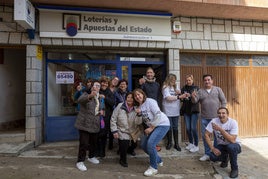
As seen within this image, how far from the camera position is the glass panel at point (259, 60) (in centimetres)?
659

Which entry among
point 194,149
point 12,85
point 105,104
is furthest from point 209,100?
point 12,85

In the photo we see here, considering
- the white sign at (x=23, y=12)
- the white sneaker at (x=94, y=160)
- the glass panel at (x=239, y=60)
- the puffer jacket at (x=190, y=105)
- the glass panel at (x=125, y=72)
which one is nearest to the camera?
the white sneaker at (x=94, y=160)

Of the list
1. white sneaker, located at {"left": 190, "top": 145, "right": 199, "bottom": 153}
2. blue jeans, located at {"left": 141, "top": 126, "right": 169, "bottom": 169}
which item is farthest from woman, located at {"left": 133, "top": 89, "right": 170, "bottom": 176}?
white sneaker, located at {"left": 190, "top": 145, "right": 199, "bottom": 153}

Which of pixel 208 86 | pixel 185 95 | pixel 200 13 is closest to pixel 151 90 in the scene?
pixel 185 95

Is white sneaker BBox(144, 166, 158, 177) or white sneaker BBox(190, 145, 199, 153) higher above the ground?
white sneaker BBox(190, 145, 199, 153)

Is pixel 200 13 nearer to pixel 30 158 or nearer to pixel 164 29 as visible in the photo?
pixel 164 29

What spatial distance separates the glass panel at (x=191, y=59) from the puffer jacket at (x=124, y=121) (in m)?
2.86

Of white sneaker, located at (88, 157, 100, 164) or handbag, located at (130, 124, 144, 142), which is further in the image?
white sneaker, located at (88, 157, 100, 164)

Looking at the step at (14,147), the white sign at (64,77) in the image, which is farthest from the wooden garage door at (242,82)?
the step at (14,147)

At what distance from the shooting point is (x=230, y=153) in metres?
3.70

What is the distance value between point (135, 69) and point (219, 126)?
320 cm

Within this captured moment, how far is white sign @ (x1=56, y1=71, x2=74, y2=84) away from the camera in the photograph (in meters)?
5.75

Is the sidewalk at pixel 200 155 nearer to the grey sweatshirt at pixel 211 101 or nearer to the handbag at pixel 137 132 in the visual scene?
the handbag at pixel 137 132

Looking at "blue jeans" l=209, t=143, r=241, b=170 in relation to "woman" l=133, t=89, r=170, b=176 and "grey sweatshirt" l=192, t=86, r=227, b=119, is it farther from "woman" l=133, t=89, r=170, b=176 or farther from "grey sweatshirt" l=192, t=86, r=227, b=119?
"woman" l=133, t=89, r=170, b=176
